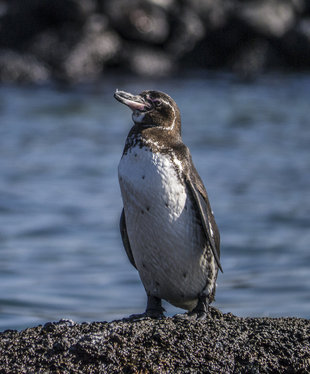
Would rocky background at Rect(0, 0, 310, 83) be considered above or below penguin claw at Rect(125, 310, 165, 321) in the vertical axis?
above

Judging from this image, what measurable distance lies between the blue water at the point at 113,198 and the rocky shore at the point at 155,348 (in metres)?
3.40

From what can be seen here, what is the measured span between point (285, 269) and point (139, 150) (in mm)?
5058

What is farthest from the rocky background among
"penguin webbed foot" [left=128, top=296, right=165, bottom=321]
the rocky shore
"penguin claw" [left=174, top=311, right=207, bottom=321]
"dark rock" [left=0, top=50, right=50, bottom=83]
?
the rocky shore

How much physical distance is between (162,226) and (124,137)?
1281 cm

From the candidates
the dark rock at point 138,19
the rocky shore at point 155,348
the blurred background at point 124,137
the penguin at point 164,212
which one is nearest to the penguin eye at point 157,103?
the penguin at point 164,212

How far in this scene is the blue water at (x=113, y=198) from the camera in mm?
8445

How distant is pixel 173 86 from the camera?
25.3m

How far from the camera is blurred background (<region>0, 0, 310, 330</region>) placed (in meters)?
8.91

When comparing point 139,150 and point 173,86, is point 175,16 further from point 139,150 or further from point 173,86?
point 139,150

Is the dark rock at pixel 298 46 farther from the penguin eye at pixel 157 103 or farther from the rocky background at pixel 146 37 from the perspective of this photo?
the penguin eye at pixel 157 103

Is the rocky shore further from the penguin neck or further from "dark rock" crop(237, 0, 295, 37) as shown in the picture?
"dark rock" crop(237, 0, 295, 37)

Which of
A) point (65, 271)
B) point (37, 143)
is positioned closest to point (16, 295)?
point (65, 271)

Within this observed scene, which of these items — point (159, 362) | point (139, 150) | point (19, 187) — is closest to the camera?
point (159, 362)

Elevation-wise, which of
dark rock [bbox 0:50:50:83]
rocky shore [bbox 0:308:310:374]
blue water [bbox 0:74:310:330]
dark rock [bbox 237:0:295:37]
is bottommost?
rocky shore [bbox 0:308:310:374]
